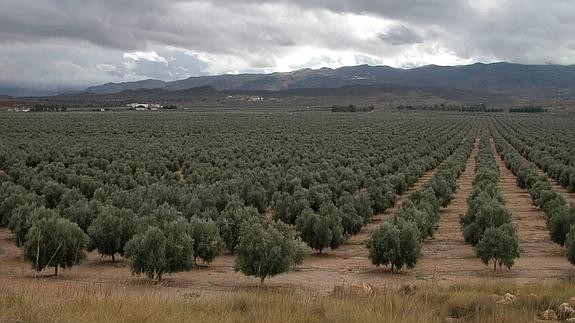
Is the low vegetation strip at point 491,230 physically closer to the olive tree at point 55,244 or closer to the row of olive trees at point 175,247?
the row of olive trees at point 175,247

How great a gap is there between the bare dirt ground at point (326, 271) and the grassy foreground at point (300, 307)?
3.31m

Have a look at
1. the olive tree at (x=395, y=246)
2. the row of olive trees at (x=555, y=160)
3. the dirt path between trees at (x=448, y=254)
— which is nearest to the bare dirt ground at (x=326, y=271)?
the dirt path between trees at (x=448, y=254)

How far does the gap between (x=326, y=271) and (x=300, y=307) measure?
889cm

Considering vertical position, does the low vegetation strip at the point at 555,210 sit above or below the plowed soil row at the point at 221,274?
above

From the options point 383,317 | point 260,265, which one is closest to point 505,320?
point 383,317

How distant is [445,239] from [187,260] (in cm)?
1261

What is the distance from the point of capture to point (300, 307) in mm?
11258

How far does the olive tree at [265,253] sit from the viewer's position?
17406 mm

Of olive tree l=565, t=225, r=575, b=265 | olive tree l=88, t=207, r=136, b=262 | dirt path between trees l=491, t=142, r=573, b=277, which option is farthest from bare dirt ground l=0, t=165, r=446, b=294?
olive tree l=565, t=225, r=575, b=265

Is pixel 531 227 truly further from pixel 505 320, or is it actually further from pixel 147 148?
pixel 147 148

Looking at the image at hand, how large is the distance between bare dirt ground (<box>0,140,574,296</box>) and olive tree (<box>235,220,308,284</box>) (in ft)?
1.72

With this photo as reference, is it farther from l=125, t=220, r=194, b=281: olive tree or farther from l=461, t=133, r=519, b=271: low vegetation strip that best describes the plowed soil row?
l=461, t=133, r=519, b=271: low vegetation strip

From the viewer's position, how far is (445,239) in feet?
84.9

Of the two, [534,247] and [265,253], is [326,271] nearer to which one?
[265,253]
